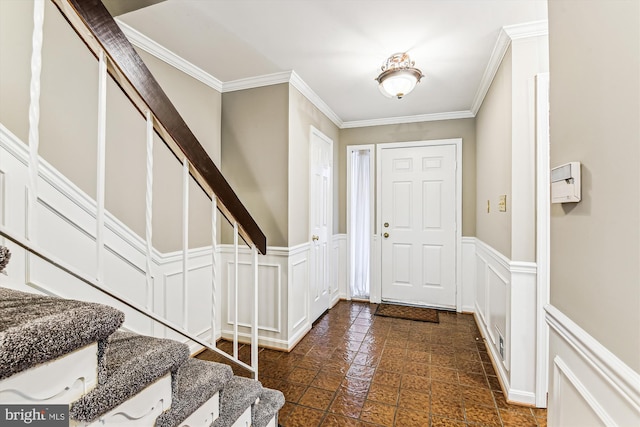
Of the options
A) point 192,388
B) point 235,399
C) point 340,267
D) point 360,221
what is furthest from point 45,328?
point 360,221

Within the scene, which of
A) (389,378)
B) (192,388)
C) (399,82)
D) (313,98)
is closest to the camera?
(192,388)

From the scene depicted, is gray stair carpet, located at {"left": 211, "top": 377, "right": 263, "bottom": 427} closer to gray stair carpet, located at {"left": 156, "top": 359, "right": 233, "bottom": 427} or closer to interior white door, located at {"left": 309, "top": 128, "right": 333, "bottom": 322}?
gray stair carpet, located at {"left": 156, "top": 359, "right": 233, "bottom": 427}

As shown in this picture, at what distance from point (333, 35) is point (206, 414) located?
2288mm

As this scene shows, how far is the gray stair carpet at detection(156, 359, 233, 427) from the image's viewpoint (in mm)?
869

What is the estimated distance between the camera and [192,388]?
0.96 meters

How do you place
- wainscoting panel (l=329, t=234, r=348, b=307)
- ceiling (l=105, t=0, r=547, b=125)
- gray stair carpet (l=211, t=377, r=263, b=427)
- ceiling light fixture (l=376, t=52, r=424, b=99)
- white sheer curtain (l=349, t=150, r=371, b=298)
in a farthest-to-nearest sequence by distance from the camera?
white sheer curtain (l=349, t=150, r=371, b=298) → wainscoting panel (l=329, t=234, r=348, b=307) → ceiling light fixture (l=376, t=52, r=424, b=99) → ceiling (l=105, t=0, r=547, b=125) → gray stair carpet (l=211, t=377, r=263, b=427)

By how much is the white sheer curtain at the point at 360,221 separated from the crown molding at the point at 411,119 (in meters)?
0.39

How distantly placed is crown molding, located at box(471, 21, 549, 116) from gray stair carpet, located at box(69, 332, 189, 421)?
2421 millimetres

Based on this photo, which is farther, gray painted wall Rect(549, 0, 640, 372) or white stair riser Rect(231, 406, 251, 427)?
white stair riser Rect(231, 406, 251, 427)

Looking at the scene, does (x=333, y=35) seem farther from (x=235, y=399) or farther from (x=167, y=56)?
(x=235, y=399)

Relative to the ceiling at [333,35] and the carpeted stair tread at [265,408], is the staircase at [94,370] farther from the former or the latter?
the ceiling at [333,35]

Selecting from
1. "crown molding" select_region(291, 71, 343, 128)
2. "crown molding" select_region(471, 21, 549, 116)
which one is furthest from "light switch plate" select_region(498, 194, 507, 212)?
"crown molding" select_region(291, 71, 343, 128)

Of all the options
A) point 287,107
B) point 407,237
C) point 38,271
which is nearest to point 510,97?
point 287,107

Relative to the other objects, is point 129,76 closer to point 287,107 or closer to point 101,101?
point 101,101
